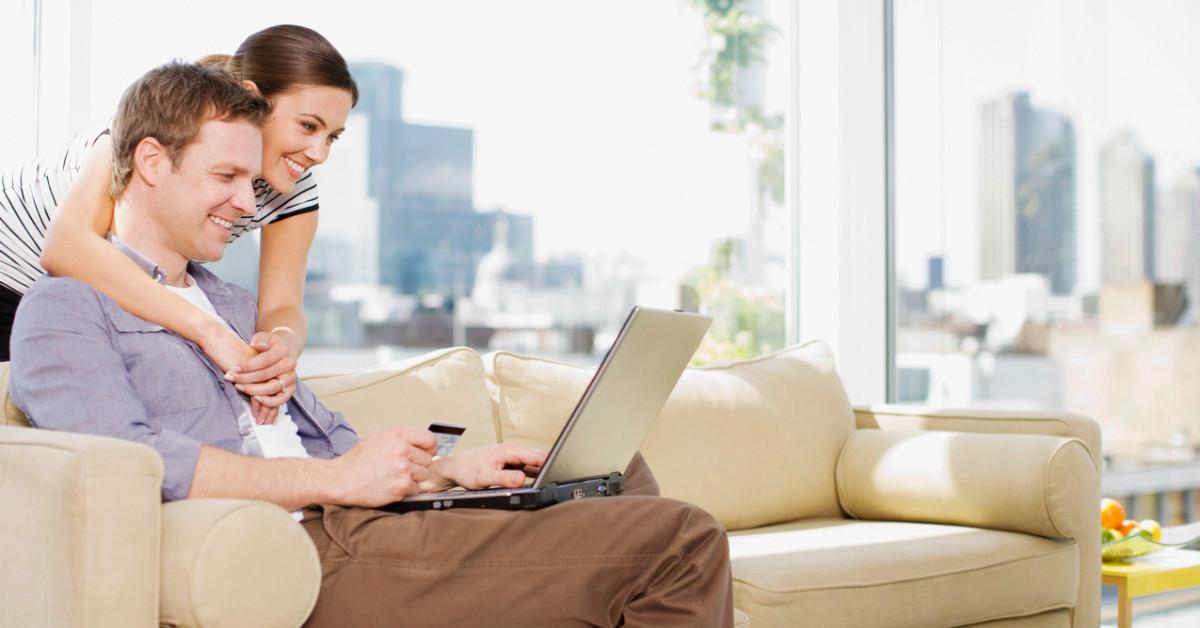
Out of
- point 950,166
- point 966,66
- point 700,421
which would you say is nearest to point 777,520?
point 700,421

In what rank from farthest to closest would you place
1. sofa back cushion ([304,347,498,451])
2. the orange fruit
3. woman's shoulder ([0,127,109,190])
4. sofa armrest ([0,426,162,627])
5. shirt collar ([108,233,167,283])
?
the orange fruit → sofa back cushion ([304,347,498,451]) → woman's shoulder ([0,127,109,190]) → shirt collar ([108,233,167,283]) → sofa armrest ([0,426,162,627])

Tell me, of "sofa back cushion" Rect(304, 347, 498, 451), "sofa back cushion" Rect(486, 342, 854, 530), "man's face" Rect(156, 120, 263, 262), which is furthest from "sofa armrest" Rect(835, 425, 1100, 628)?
"man's face" Rect(156, 120, 263, 262)

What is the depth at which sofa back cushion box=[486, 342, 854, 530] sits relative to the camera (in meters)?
2.52

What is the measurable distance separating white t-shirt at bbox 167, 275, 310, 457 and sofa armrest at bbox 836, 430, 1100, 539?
1.52 metres

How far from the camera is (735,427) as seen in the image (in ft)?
9.18

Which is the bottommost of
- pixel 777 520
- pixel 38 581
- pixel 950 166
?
pixel 777 520

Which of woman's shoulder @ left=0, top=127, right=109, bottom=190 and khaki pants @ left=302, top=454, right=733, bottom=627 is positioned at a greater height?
woman's shoulder @ left=0, top=127, right=109, bottom=190

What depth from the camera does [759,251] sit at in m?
4.10

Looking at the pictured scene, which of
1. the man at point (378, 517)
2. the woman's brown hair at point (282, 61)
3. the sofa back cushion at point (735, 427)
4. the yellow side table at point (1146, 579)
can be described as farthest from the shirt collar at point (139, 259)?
the yellow side table at point (1146, 579)

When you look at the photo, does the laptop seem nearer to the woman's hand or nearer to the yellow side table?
the woman's hand

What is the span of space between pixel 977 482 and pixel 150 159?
6.07ft

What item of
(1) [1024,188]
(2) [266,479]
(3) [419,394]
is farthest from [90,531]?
(1) [1024,188]

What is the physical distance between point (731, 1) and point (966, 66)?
2.78 ft

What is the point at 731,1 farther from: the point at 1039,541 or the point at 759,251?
the point at 1039,541
